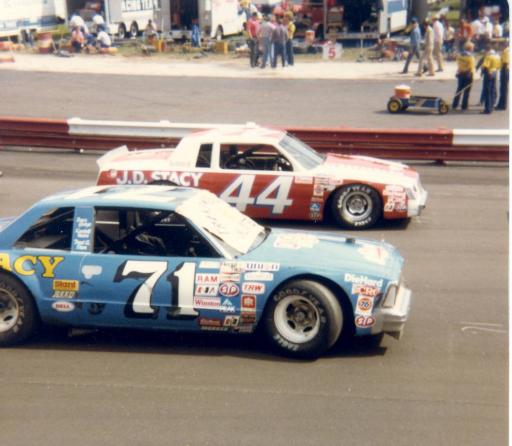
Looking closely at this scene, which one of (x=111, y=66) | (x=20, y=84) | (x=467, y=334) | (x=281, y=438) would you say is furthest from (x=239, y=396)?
(x=111, y=66)

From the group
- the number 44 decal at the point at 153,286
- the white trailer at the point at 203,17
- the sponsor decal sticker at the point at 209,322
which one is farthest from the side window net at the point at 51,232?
the white trailer at the point at 203,17

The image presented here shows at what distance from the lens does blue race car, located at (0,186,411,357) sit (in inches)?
295

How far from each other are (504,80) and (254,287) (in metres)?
18.0

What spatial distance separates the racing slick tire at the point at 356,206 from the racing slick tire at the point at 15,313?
18.2 ft

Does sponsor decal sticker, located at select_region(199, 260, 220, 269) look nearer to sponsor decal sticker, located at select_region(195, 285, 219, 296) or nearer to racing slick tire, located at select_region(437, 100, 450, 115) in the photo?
sponsor decal sticker, located at select_region(195, 285, 219, 296)

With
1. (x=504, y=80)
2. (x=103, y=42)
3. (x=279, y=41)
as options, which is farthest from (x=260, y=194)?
(x=103, y=42)

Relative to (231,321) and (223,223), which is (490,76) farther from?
(231,321)

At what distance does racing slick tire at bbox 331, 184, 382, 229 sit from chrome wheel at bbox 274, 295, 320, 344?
196 inches

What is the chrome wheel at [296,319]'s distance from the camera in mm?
7516

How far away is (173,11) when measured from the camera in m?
40.4

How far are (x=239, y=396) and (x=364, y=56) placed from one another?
1169 inches

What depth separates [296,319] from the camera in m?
7.59

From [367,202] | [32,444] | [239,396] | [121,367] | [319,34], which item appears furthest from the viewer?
[319,34]

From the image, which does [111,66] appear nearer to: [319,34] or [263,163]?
[319,34]
